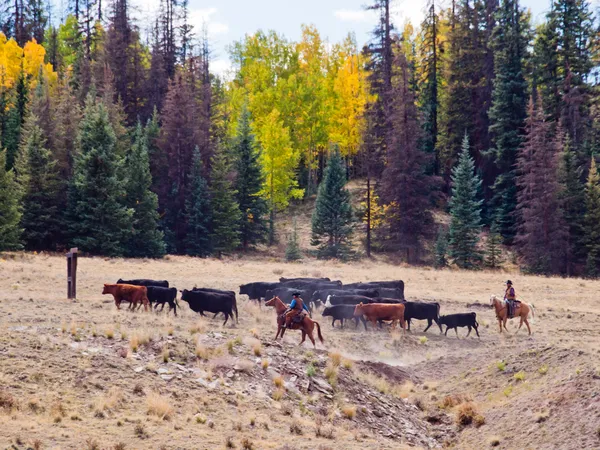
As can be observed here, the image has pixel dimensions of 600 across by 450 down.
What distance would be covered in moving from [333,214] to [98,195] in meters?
19.9

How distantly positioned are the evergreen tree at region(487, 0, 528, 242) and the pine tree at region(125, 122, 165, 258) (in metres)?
30.3

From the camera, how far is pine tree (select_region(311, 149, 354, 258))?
56562mm

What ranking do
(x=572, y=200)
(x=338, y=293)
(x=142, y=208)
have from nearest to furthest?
(x=338, y=293) → (x=142, y=208) → (x=572, y=200)

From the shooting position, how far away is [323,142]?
7119cm

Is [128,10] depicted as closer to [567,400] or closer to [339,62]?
[339,62]

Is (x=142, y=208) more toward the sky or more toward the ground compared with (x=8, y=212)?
more toward the sky

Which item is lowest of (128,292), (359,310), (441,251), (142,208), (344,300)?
(359,310)

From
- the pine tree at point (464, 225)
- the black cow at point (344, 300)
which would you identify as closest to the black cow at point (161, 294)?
the black cow at point (344, 300)

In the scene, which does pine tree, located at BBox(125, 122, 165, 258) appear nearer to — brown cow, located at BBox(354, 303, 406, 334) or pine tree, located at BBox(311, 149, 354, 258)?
pine tree, located at BBox(311, 149, 354, 258)

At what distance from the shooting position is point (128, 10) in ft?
227

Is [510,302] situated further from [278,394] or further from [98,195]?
[98,195]

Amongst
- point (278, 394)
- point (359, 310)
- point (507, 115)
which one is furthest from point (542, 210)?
point (278, 394)

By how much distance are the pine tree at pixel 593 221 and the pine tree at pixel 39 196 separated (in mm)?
40047

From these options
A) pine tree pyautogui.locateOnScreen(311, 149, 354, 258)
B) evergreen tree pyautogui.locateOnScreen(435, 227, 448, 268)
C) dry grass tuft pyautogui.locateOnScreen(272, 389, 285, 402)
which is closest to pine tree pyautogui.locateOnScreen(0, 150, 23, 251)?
pine tree pyautogui.locateOnScreen(311, 149, 354, 258)
